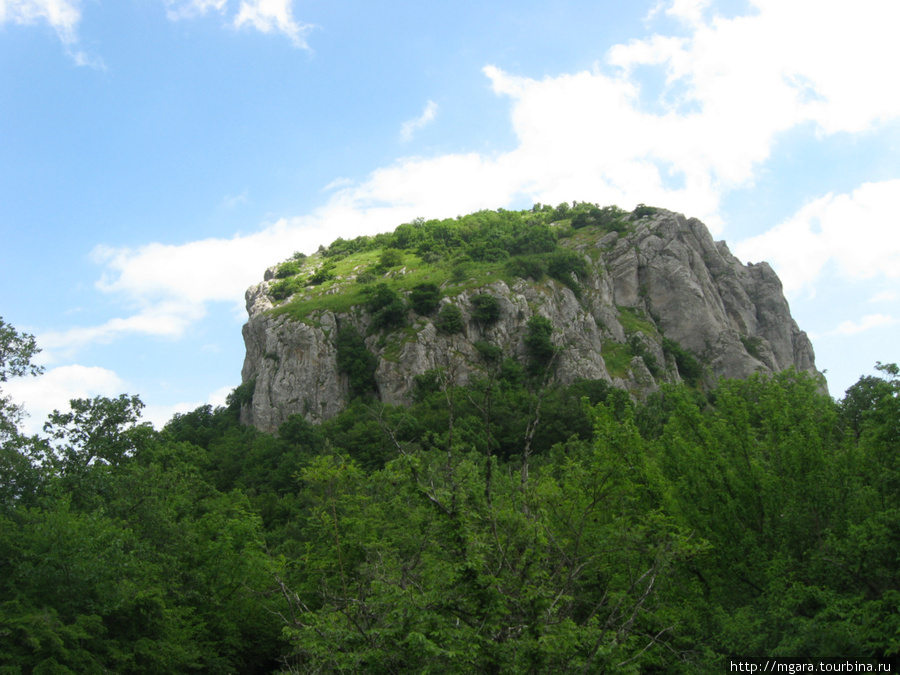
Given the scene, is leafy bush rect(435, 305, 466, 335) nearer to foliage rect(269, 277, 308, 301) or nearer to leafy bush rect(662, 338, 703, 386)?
leafy bush rect(662, 338, 703, 386)

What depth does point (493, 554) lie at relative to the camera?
8.79 meters

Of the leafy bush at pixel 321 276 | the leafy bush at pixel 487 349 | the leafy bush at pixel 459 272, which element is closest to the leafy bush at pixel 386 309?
the leafy bush at pixel 459 272

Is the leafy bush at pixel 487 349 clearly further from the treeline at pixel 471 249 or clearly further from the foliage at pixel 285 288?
the foliage at pixel 285 288

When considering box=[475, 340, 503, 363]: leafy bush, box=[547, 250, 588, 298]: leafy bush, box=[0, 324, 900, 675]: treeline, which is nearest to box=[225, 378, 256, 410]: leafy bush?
box=[475, 340, 503, 363]: leafy bush

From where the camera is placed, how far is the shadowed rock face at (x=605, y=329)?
235 ft

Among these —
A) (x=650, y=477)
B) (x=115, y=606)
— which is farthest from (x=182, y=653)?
(x=650, y=477)

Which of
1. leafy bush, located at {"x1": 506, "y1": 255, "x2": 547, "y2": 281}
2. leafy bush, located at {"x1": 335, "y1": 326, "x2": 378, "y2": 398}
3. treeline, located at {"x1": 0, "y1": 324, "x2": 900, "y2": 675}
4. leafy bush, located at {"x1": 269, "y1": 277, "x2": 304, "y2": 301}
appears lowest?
treeline, located at {"x1": 0, "y1": 324, "x2": 900, "y2": 675}

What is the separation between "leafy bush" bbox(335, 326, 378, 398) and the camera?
71875mm

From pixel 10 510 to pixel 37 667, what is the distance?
23.5 ft

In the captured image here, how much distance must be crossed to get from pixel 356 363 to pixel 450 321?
11.4 meters

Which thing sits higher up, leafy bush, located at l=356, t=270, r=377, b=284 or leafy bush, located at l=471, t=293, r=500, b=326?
leafy bush, located at l=356, t=270, r=377, b=284

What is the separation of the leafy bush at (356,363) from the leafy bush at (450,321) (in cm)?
827

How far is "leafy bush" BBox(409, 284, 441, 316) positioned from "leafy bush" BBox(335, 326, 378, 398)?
24.8ft

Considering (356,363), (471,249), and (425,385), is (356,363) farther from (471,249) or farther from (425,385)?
(471,249)
